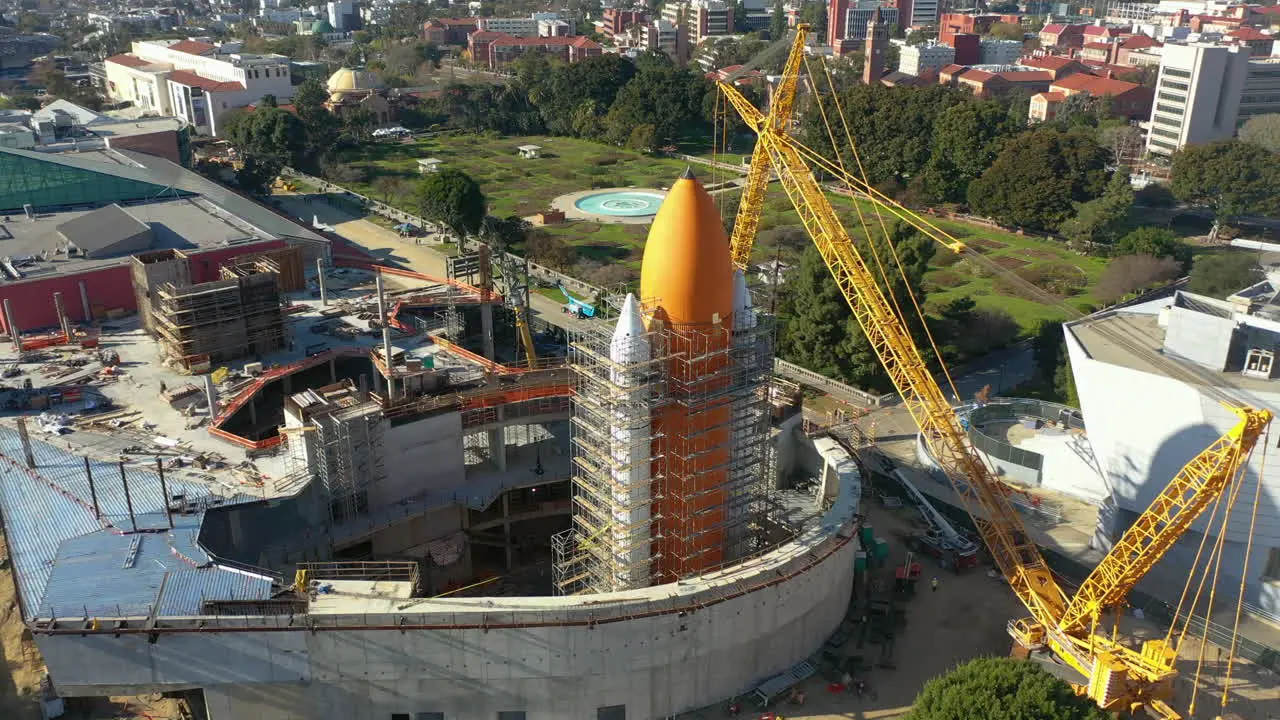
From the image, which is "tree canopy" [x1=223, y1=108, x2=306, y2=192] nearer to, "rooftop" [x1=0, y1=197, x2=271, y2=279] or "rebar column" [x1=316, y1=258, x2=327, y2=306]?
"rooftop" [x1=0, y1=197, x2=271, y2=279]

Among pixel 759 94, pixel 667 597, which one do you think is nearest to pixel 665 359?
pixel 667 597

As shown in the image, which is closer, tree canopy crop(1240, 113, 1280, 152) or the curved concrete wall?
the curved concrete wall

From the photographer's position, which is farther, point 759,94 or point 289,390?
point 759,94

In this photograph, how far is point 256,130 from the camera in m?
133

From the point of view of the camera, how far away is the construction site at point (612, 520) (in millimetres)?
40781

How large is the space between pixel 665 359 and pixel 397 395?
66.6ft

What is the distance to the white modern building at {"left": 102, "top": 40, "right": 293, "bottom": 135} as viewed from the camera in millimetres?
159500

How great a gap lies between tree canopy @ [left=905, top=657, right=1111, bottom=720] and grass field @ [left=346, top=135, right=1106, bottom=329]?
50461 mm

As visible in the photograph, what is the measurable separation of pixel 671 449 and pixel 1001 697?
16.1 meters

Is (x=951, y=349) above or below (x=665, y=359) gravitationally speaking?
below

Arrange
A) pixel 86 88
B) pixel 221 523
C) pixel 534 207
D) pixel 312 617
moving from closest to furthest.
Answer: pixel 312 617 → pixel 221 523 → pixel 534 207 → pixel 86 88

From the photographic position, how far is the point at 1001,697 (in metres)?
36.8

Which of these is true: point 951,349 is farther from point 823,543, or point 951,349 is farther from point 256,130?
point 256,130

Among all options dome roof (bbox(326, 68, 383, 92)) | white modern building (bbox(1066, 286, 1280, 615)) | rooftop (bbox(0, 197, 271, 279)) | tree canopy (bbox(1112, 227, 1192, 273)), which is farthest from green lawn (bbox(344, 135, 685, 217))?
white modern building (bbox(1066, 286, 1280, 615))
